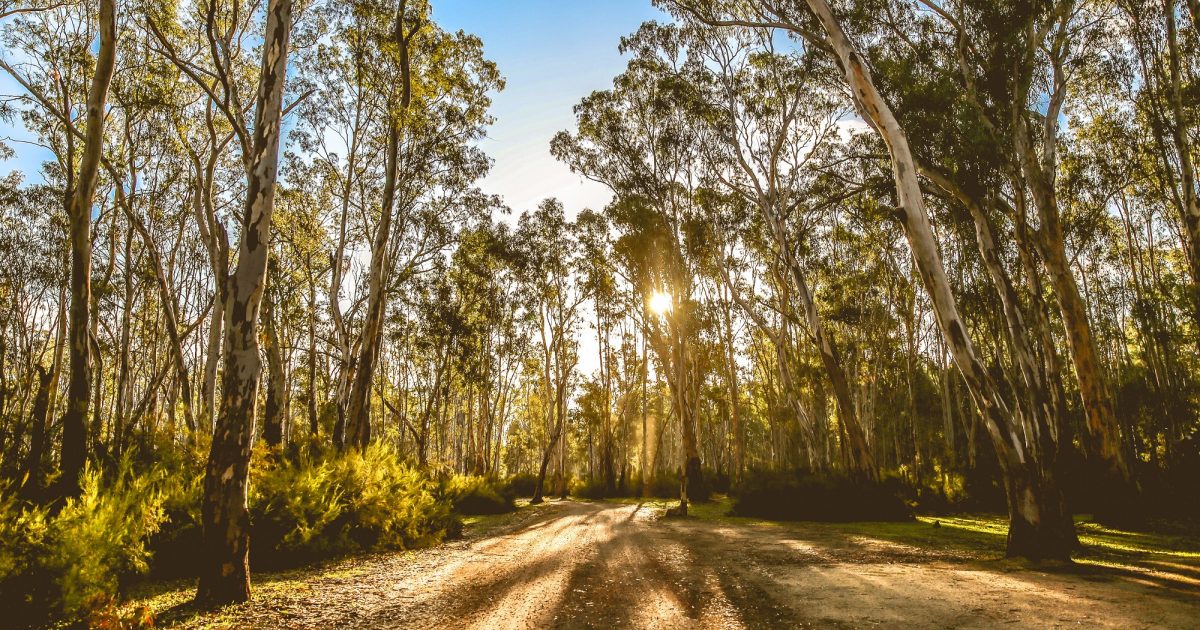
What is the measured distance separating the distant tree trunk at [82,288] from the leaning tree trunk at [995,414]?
30.0 ft

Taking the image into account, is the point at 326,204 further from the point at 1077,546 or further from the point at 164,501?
the point at 1077,546

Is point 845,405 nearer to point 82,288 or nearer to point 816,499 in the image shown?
point 816,499

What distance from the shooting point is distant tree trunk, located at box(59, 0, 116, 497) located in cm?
568

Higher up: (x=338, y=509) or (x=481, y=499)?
(x=338, y=509)

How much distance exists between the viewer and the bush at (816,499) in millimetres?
12344

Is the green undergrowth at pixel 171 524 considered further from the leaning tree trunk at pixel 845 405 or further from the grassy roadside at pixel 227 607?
the leaning tree trunk at pixel 845 405

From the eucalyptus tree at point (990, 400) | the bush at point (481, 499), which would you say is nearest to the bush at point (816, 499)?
the eucalyptus tree at point (990, 400)

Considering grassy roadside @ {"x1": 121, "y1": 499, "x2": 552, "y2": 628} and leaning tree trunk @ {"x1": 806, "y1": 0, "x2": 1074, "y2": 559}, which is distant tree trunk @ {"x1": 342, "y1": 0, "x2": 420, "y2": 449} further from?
leaning tree trunk @ {"x1": 806, "y1": 0, "x2": 1074, "y2": 559}

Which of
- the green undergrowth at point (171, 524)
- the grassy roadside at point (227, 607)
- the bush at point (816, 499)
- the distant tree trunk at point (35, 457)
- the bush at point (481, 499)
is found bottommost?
the bush at point (481, 499)

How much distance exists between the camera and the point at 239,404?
4938 millimetres

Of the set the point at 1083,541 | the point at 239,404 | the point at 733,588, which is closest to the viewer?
the point at 239,404

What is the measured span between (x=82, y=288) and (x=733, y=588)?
7.75 metres

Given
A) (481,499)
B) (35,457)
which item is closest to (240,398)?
(35,457)

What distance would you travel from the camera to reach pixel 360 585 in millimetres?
5828
